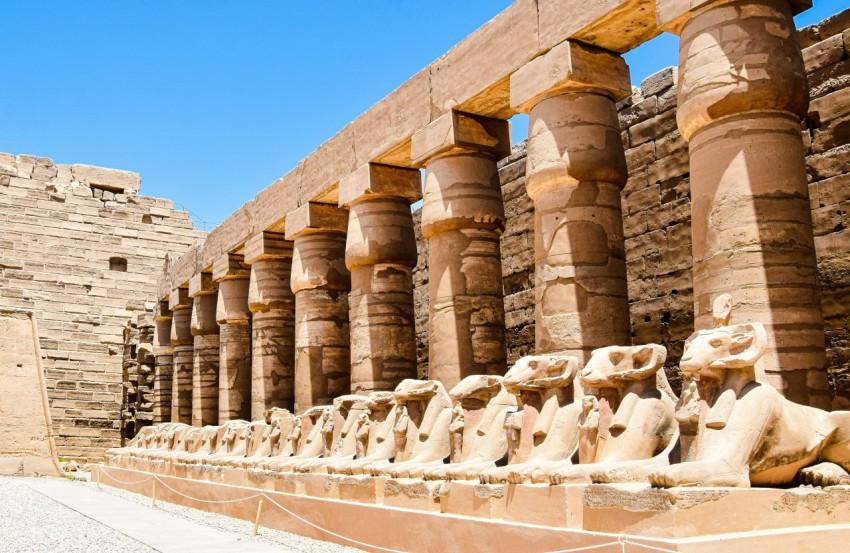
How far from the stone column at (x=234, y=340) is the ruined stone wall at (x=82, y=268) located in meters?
9.66

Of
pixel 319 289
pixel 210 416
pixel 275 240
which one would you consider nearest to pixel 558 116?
pixel 319 289

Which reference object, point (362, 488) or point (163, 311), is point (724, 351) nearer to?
point (362, 488)

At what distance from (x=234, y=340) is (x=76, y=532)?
746cm

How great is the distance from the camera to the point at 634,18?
803 centimetres

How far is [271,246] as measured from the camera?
1466 cm

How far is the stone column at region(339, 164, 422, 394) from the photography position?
11242 millimetres

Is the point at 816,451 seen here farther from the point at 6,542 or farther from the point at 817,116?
the point at 6,542

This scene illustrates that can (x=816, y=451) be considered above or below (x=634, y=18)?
below

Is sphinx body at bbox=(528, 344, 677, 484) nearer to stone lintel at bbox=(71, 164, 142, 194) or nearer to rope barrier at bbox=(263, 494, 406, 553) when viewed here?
rope barrier at bbox=(263, 494, 406, 553)

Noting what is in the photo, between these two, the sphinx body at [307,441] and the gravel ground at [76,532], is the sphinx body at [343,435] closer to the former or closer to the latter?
the sphinx body at [307,441]

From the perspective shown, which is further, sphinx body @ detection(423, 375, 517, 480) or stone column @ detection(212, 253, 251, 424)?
stone column @ detection(212, 253, 251, 424)

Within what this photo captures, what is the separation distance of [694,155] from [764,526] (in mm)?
3143

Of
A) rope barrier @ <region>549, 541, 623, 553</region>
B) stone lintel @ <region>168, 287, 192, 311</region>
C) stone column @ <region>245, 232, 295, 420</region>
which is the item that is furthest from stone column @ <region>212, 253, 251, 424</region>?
rope barrier @ <region>549, 541, 623, 553</region>

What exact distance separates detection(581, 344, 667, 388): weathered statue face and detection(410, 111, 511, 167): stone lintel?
13.8ft
